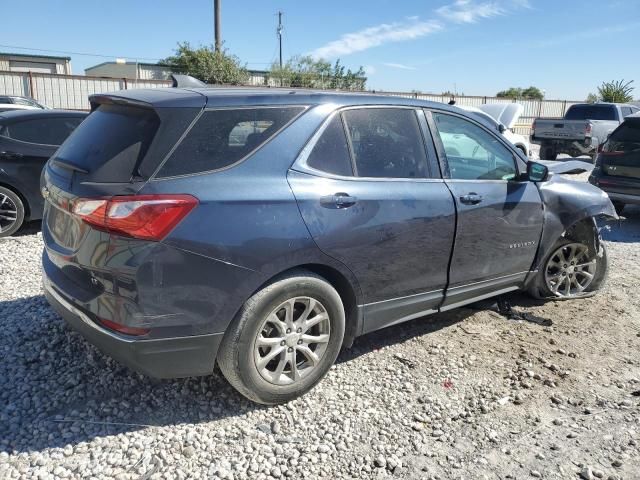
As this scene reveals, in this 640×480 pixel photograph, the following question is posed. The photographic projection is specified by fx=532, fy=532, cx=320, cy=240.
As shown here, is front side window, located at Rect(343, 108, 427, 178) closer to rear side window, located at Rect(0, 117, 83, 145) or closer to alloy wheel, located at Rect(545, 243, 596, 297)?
alloy wheel, located at Rect(545, 243, 596, 297)

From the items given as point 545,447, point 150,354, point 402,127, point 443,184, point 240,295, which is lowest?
point 545,447

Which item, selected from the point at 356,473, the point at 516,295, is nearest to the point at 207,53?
the point at 516,295

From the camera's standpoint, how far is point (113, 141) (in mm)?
2801

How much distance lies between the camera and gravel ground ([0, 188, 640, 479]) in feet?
8.71

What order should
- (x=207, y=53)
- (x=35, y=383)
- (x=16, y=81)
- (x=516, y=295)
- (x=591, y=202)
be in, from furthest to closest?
(x=207, y=53) → (x=16, y=81) → (x=516, y=295) → (x=591, y=202) → (x=35, y=383)

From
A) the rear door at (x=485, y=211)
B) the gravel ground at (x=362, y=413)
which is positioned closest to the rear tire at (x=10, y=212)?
the gravel ground at (x=362, y=413)

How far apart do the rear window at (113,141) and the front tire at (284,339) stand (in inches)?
36.8

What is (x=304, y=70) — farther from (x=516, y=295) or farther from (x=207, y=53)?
(x=516, y=295)

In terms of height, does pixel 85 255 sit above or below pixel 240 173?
below

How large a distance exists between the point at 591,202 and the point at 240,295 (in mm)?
3467

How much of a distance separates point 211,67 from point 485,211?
2873cm

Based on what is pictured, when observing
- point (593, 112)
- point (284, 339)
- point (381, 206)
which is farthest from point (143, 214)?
point (593, 112)

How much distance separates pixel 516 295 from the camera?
502cm

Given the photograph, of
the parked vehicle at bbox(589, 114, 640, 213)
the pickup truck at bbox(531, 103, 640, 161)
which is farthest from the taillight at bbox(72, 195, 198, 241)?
the pickup truck at bbox(531, 103, 640, 161)
